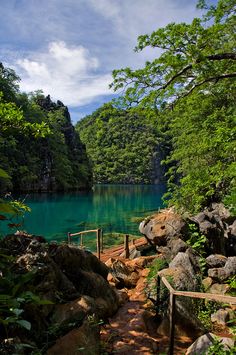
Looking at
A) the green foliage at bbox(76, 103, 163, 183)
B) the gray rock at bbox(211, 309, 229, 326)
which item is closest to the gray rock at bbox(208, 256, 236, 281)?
Answer: the gray rock at bbox(211, 309, 229, 326)

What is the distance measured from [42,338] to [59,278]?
1.52 metres

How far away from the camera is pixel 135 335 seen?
19.9ft

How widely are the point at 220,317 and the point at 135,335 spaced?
2117 millimetres

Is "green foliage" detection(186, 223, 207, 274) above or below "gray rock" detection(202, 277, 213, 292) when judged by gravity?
above

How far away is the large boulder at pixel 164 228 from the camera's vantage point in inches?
414

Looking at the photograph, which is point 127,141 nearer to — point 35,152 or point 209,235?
point 35,152

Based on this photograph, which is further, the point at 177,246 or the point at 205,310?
the point at 177,246

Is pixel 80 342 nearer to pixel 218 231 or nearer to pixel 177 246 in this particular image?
pixel 177 246

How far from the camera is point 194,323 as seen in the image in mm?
6270

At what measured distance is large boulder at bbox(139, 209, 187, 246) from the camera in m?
10.5

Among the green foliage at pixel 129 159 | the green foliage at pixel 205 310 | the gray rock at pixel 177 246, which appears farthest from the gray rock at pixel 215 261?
the green foliage at pixel 129 159

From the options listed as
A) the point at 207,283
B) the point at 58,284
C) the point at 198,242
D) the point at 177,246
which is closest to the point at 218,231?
the point at 198,242

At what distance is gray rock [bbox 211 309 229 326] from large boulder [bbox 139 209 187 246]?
3.58m

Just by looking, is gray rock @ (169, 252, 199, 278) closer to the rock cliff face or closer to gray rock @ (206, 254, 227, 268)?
gray rock @ (206, 254, 227, 268)
